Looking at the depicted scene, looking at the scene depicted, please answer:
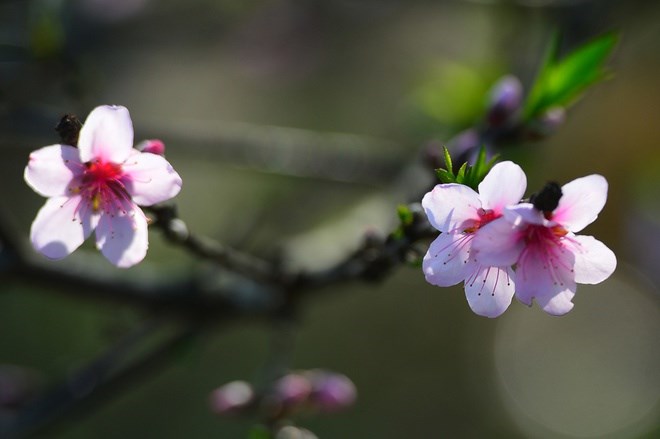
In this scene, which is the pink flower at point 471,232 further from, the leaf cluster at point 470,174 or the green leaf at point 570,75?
the green leaf at point 570,75

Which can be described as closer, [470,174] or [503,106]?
[470,174]

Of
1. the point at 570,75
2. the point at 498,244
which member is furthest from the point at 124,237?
the point at 570,75

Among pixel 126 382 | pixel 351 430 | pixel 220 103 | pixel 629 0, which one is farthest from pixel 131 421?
pixel 629 0

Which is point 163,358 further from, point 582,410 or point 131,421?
A: point 582,410

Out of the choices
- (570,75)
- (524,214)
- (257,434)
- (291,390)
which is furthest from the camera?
(291,390)

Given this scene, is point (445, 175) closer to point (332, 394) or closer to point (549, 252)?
point (549, 252)

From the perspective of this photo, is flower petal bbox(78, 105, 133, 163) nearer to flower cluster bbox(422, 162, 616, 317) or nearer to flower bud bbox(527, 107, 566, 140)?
flower cluster bbox(422, 162, 616, 317)

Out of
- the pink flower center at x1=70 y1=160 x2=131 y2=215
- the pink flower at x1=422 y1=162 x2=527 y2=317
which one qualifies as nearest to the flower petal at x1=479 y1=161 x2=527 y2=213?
the pink flower at x1=422 y1=162 x2=527 y2=317
